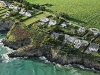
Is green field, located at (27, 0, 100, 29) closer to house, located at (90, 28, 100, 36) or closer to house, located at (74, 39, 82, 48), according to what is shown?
house, located at (90, 28, 100, 36)

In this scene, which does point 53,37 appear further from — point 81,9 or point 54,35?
point 81,9

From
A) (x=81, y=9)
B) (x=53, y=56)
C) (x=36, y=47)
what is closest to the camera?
(x=53, y=56)

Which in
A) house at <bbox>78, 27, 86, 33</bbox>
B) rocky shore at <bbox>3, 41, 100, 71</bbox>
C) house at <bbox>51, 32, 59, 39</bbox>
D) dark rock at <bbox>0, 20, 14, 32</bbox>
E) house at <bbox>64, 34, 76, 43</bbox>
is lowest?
rocky shore at <bbox>3, 41, 100, 71</bbox>

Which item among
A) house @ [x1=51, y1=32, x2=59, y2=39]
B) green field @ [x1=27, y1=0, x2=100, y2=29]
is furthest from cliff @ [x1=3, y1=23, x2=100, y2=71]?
green field @ [x1=27, y1=0, x2=100, y2=29]

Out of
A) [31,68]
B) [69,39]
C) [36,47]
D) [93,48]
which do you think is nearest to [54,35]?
[69,39]

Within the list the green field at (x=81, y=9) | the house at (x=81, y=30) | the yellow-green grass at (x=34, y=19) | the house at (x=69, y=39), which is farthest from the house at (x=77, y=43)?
the yellow-green grass at (x=34, y=19)

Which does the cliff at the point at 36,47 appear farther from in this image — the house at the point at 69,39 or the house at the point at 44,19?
the house at the point at 44,19

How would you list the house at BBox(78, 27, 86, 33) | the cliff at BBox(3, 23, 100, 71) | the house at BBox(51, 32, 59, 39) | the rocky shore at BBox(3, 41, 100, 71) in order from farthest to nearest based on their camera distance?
the house at BBox(78, 27, 86, 33) < the house at BBox(51, 32, 59, 39) < the cliff at BBox(3, 23, 100, 71) < the rocky shore at BBox(3, 41, 100, 71)

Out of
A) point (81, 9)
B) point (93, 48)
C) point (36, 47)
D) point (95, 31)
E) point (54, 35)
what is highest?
point (81, 9)
